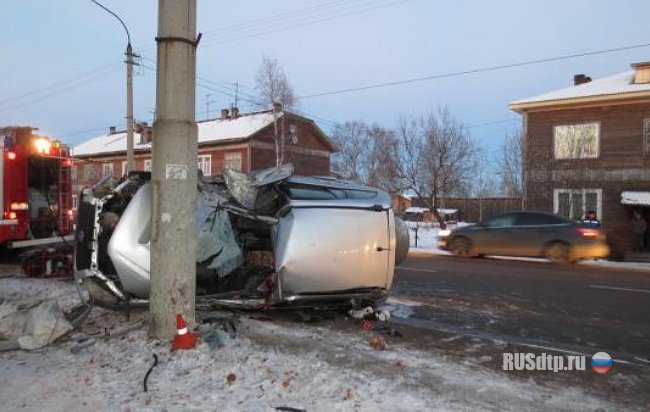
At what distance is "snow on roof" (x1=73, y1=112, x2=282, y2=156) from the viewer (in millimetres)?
40247

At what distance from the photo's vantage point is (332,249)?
21.5 feet

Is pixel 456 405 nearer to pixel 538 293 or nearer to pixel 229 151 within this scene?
pixel 538 293

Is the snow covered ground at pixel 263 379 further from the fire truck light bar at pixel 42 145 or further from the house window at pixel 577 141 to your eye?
the house window at pixel 577 141

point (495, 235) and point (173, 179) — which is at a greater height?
point (173, 179)

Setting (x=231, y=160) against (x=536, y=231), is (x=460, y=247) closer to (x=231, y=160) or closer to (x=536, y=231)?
(x=536, y=231)

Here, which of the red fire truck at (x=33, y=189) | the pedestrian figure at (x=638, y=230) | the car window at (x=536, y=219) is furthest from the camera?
the pedestrian figure at (x=638, y=230)

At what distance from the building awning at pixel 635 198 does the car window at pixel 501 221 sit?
9.73 metres

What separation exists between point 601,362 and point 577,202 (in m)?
21.9

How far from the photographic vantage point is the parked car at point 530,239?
16.2 meters

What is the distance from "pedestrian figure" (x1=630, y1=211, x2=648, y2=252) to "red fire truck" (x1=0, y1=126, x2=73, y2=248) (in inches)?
771

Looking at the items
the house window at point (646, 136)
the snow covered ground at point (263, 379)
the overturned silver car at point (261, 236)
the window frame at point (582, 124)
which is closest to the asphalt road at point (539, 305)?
the overturned silver car at point (261, 236)

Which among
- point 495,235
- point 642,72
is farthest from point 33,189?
point 642,72

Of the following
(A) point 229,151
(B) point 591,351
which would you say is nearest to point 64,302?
(B) point 591,351

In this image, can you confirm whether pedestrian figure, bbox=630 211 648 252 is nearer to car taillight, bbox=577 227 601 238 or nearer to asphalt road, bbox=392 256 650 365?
car taillight, bbox=577 227 601 238
